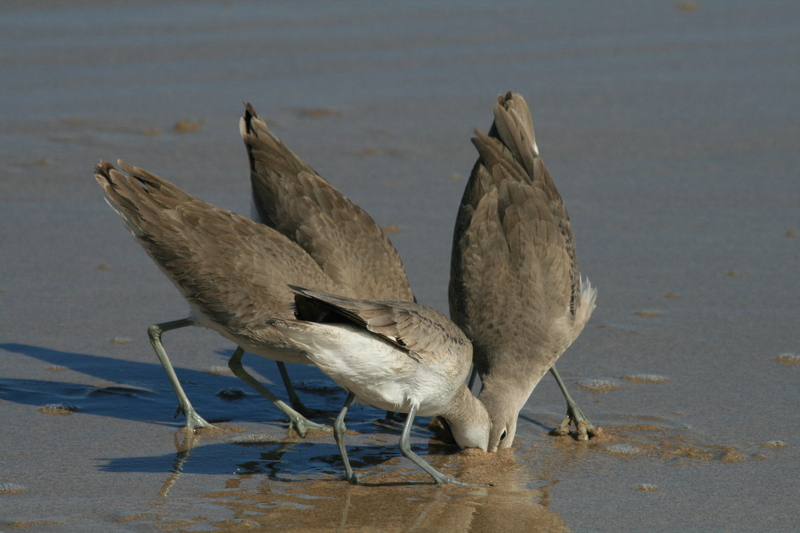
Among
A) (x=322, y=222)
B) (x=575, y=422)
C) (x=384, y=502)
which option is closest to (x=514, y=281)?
(x=575, y=422)

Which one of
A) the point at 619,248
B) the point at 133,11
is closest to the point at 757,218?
the point at 619,248

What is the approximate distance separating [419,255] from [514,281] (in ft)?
5.11

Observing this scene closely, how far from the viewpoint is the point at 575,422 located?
4.64 m

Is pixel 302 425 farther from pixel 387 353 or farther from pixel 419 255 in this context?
pixel 419 255

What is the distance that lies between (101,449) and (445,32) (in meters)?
9.23

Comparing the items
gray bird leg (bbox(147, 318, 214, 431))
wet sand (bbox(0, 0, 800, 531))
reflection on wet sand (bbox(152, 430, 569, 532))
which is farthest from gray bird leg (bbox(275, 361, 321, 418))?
reflection on wet sand (bbox(152, 430, 569, 532))

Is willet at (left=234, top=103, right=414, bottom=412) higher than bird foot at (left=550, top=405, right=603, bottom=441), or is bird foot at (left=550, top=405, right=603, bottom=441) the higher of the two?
willet at (left=234, top=103, right=414, bottom=412)

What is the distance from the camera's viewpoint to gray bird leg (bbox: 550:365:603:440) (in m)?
4.54

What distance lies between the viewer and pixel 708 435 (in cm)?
446

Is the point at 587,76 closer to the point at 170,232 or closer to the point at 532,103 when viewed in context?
the point at 532,103

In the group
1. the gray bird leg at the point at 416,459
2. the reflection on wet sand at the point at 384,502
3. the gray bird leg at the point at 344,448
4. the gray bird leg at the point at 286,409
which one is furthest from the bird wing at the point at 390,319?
the gray bird leg at the point at 286,409

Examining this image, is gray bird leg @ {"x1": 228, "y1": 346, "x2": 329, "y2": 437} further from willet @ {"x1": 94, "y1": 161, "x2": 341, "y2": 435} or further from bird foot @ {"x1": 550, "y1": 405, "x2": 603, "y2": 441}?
bird foot @ {"x1": 550, "y1": 405, "x2": 603, "y2": 441}

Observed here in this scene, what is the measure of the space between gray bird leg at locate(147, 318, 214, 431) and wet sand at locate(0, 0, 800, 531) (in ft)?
0.37

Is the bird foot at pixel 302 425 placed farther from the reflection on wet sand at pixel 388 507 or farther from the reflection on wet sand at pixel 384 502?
the reflection on wet sand at pixel 388 507
